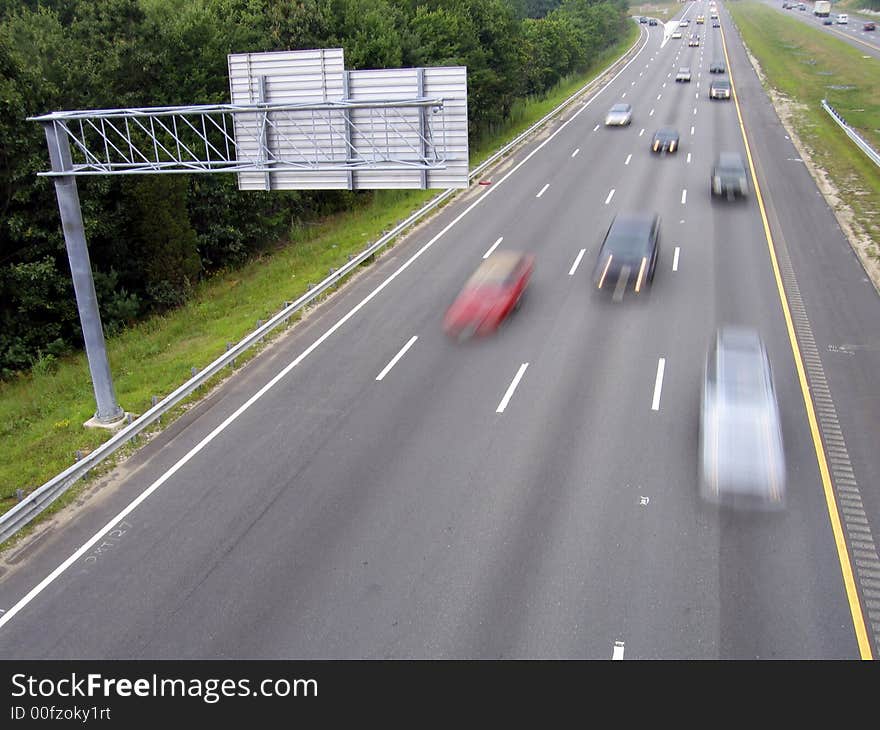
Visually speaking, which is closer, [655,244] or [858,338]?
[858,338]

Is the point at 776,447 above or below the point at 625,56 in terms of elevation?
below

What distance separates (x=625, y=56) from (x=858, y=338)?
83.3 meters

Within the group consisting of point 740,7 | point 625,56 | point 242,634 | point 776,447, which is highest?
point 740,7

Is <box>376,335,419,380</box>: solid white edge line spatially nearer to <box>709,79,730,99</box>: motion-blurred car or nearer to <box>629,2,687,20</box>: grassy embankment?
<box>709,79,730,99</box>: motion-blurred car

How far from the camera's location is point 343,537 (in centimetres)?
1281

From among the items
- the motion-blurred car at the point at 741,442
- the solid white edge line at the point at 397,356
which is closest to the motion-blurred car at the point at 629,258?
the solid white edge line at the point at 397,356

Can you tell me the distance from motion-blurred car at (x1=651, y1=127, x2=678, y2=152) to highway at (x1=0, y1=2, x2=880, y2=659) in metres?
20.9

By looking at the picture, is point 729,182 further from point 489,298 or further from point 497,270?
point 489,298

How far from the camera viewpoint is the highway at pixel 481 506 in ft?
35.3

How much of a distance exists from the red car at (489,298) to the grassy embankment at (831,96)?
13.4 metres

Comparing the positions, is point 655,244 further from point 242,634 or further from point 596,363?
point 242,634

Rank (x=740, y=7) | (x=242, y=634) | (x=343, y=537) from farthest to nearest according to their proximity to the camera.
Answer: (x=740, y=7), (x=343, y=537), (x=242, y=634)

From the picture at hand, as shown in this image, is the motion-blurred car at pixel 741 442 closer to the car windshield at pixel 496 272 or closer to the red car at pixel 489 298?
the red car at pixel 489 298

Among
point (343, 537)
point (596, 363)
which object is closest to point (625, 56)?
point (596, 363)
